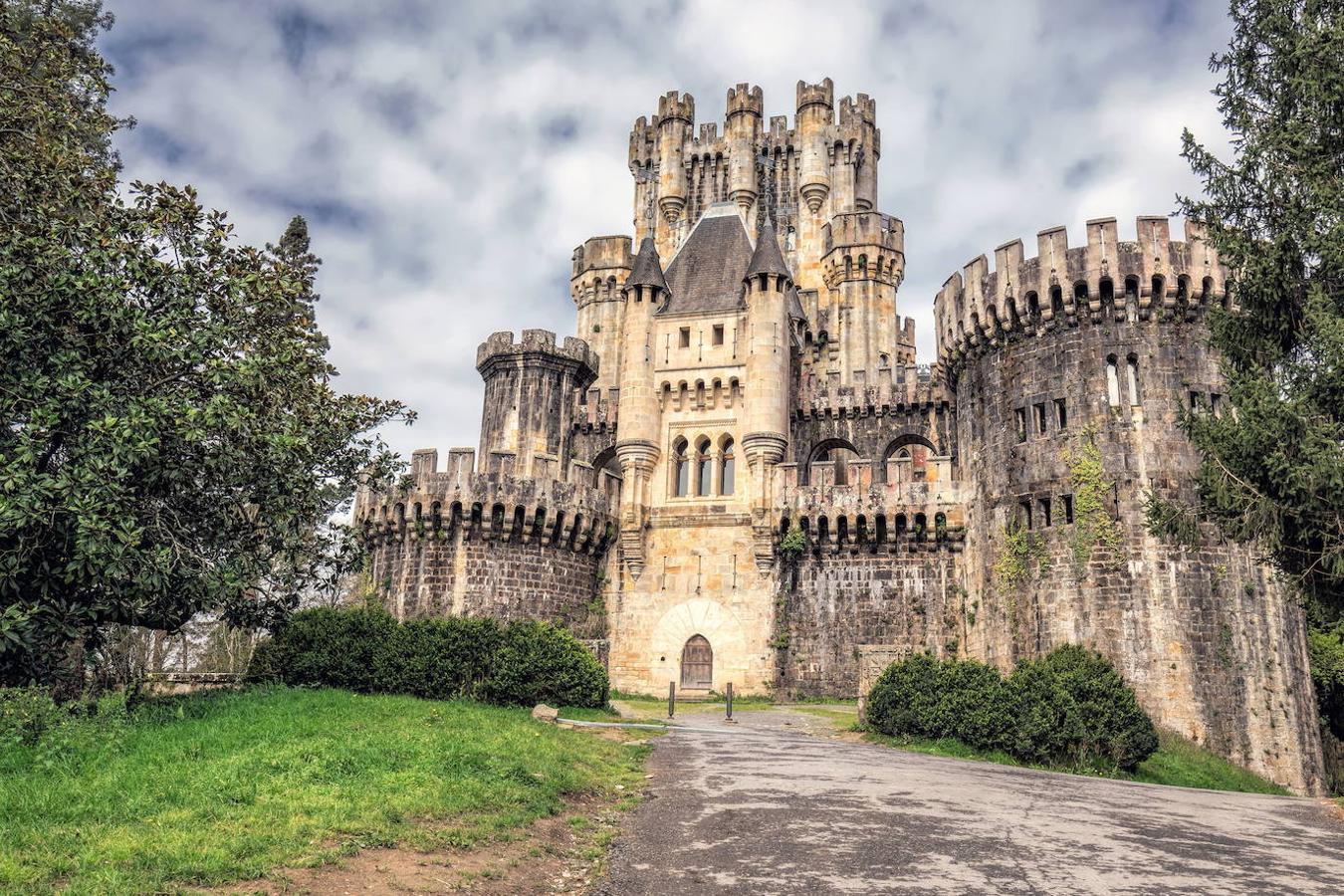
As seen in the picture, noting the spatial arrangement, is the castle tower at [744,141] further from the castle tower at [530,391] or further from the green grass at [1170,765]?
the green grass at [1170,765]

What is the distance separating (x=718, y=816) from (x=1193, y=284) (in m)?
21.9

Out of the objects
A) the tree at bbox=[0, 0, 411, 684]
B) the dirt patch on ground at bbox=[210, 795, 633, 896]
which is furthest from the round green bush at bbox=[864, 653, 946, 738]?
the tree at bbox=[0, 0, 411, 684]

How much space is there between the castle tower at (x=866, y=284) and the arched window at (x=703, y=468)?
9049 millimetres

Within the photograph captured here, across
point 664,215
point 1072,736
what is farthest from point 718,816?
point 664,215

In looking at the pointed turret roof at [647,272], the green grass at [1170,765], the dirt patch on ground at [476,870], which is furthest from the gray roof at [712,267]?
the dirt patch on ground at [476,870]

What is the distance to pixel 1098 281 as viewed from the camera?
27.0 metres

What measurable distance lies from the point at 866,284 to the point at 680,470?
13436mm

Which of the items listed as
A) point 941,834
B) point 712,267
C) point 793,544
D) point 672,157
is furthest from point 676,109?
point 941,834

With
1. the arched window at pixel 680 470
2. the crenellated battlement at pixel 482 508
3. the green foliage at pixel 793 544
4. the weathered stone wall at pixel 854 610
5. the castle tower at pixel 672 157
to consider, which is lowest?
the weathered stone wall at pixel 854 610

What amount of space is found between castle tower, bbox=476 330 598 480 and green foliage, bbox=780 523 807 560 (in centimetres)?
920

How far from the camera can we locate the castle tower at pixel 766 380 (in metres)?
32.4

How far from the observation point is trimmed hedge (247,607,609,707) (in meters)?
21.9

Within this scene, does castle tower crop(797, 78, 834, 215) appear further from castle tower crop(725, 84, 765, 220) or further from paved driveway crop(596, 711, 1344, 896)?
paved driveway crop(596, 711, 1344, 896)

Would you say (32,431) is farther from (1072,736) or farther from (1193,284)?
(1193,284)
